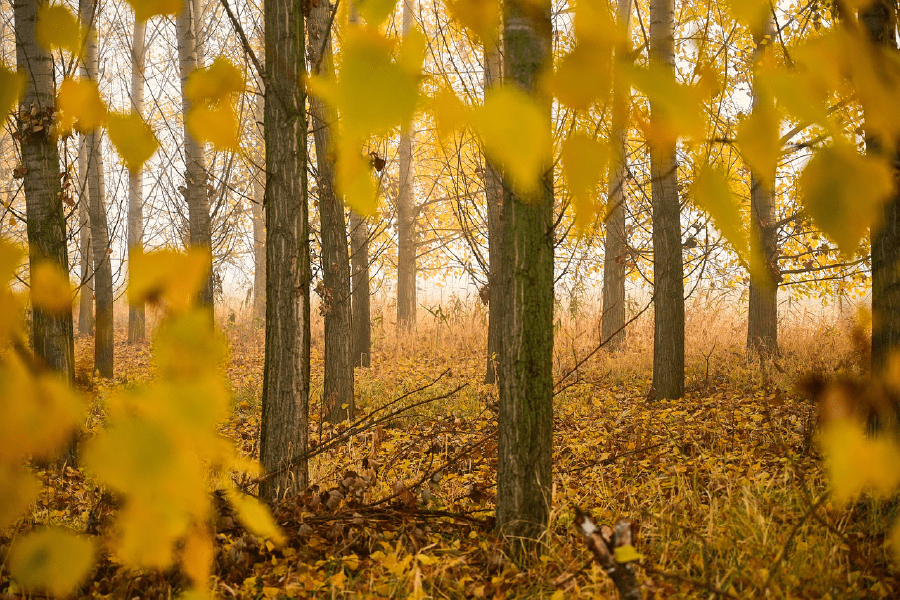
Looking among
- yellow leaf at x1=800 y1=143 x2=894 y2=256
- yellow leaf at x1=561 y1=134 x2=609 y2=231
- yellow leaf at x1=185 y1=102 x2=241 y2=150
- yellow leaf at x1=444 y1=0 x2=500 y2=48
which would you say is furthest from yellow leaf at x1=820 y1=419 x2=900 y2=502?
yellow leaf at x1=185 y1=102 x2=241 y2=150

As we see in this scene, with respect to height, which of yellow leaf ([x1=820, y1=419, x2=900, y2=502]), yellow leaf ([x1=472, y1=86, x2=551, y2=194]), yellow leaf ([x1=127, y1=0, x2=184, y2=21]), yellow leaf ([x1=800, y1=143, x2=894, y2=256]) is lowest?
yellow leaf ([x1=820, y1=419, x2=900, y2=502])

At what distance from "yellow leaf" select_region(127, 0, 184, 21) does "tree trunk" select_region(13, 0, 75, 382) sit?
296 cm

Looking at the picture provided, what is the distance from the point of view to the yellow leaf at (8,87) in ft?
2.71

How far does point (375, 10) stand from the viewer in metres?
0.65

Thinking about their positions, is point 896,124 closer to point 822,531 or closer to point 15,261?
point 15,261

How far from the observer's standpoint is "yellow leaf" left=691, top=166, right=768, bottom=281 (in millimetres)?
577

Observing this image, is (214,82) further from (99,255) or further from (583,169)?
(99,255)

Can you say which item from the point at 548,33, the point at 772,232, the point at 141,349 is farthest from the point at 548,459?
the point at 141,349

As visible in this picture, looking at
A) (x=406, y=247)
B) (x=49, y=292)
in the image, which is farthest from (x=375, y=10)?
(x=406, y=247)

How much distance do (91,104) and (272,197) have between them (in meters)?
1.25

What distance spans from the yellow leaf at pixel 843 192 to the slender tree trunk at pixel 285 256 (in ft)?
6.70

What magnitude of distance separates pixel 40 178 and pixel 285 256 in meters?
2.16

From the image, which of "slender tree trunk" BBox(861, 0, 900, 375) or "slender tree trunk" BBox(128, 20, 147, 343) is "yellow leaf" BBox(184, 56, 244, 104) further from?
"slender tree trunk" BBox(128, 20, 147, 343)

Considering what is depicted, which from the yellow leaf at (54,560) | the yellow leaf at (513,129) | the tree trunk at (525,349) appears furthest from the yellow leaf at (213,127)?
the tree trunk at (525,349)
